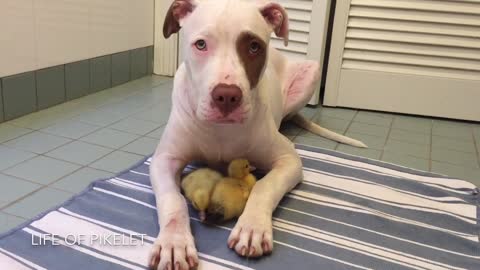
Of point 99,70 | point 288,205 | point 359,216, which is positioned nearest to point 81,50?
point 99,70

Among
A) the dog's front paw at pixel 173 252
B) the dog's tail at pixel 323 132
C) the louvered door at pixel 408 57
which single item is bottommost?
the dog's tail at pixel 323 132

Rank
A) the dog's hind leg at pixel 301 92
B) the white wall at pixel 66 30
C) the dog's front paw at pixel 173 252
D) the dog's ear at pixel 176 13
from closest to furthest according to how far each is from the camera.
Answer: the dog's front paw at pixel 173 252, the dog's ear at pixel 176 13, the white wall at pixel 66 30, the dog's hind leg at pixel 301 92

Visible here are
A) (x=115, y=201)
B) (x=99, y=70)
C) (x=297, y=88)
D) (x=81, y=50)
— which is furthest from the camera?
(x=99, y=70)

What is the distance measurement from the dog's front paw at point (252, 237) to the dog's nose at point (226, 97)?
24cm

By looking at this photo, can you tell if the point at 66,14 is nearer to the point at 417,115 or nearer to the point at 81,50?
the point at 81,50

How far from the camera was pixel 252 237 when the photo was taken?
3.55ft

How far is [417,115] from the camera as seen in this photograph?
2.44 meters

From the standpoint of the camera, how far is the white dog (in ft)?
3.52

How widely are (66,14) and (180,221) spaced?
4.46 ft

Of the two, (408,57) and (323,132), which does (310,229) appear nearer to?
(323,132)

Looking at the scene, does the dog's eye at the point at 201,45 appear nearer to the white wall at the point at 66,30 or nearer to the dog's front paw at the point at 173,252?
the dog's front paw at the point at 173,252

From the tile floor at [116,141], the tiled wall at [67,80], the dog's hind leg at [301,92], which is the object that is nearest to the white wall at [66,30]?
the tiled wall at [67,80]

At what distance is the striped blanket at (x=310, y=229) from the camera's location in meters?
1.07

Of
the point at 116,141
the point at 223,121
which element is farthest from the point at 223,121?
the point at 116,141
